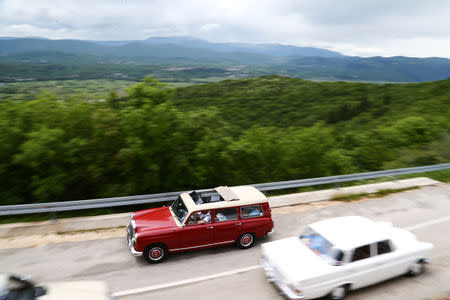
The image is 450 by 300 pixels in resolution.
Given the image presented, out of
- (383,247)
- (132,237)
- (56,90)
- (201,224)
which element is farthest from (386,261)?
(56,90)

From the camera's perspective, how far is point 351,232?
6629 mm

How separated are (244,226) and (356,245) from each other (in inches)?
113

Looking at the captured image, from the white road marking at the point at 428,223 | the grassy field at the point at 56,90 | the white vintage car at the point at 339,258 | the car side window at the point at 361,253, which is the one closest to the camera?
the white vintage car at the point at 339,258

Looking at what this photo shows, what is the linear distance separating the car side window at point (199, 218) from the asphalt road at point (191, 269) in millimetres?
952

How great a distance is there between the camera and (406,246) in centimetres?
671

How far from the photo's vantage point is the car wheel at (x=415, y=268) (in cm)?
677

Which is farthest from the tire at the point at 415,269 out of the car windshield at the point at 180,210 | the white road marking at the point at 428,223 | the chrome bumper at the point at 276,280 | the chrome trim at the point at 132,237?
the chrome trim at the point at 132,237

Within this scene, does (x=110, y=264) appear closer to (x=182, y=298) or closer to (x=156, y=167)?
→ (x=182, y=298)

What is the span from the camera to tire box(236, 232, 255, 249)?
8.17 meters

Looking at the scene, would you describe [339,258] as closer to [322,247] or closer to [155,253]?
[322,247]

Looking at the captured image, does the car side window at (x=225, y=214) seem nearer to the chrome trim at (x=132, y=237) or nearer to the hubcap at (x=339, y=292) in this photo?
the chrome trim at (x=132, y=237)

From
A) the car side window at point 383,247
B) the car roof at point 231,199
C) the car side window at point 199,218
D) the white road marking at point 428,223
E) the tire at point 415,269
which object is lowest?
the white road marking at point 428,223

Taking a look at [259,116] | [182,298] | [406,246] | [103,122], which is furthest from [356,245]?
[259,116]

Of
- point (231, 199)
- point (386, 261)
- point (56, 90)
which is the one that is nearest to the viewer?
point (386, 261)
